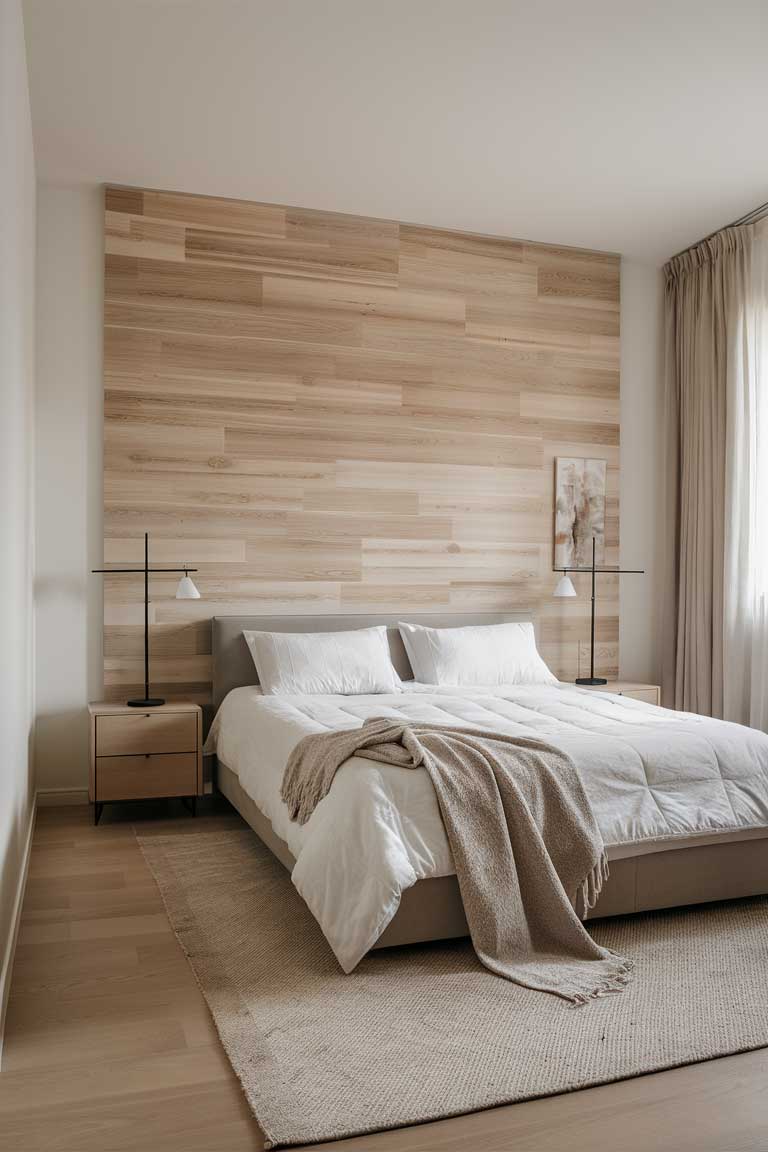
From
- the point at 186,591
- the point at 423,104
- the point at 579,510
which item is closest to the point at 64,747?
the point at 186,591

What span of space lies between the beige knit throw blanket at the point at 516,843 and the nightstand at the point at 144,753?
1545 mm

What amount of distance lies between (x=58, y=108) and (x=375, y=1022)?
3.68m

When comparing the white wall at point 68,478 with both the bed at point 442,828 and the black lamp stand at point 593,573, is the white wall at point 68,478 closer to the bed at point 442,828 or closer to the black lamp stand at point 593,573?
the bed at point 442,828

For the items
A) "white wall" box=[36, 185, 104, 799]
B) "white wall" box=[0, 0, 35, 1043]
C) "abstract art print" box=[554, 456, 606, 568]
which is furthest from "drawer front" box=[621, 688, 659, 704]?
"white wall" box=[0, 0, 35, 1043]

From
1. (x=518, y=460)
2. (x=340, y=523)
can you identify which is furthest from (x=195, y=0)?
(x=518, y=460)

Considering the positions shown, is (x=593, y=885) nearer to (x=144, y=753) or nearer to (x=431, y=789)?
(x=431, y=789)

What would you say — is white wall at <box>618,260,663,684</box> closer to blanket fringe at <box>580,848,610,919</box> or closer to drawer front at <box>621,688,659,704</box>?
drawer front at <box>621,688,659,704</box>

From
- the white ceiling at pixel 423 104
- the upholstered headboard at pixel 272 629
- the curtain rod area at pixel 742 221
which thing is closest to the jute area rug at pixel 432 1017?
the upholstered headboard at pixel 272 629

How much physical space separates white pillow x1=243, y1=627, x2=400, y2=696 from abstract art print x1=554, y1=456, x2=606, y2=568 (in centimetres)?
141

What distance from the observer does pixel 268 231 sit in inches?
195

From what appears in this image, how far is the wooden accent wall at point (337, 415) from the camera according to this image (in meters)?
4.79

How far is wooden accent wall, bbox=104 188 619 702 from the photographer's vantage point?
15.7 feet

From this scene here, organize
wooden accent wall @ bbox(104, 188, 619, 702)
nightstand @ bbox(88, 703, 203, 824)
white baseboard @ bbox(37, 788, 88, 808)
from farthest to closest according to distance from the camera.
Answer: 1. wooden accent wall @ bbox(104, 188, 619, 702)
2. white baseboard @ bbox(37, 788, 88, 808)
3. nightstand @ bbox(88, 703, 203, 824)

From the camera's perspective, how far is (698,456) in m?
5.39
